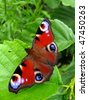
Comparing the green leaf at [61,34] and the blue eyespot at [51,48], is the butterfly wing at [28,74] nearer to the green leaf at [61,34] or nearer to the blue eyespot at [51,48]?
the blue eyespot at [51,48]

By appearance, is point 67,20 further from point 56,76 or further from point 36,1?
point 56,76

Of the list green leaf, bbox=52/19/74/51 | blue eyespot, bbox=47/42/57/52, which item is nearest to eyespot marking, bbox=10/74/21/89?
blue eyespot, bbox=47/42/57/52

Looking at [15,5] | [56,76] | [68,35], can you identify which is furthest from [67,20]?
[56,76]

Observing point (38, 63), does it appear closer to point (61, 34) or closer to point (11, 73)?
point (11, 73)

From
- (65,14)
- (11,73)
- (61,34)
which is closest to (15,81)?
(11,73)

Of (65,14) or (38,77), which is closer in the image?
(38,77)

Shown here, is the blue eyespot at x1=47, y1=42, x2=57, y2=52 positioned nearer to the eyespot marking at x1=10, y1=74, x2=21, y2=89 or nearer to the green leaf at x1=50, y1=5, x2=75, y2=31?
the eyespot marking at x1=10, y1=74, x2=21, y2=89
